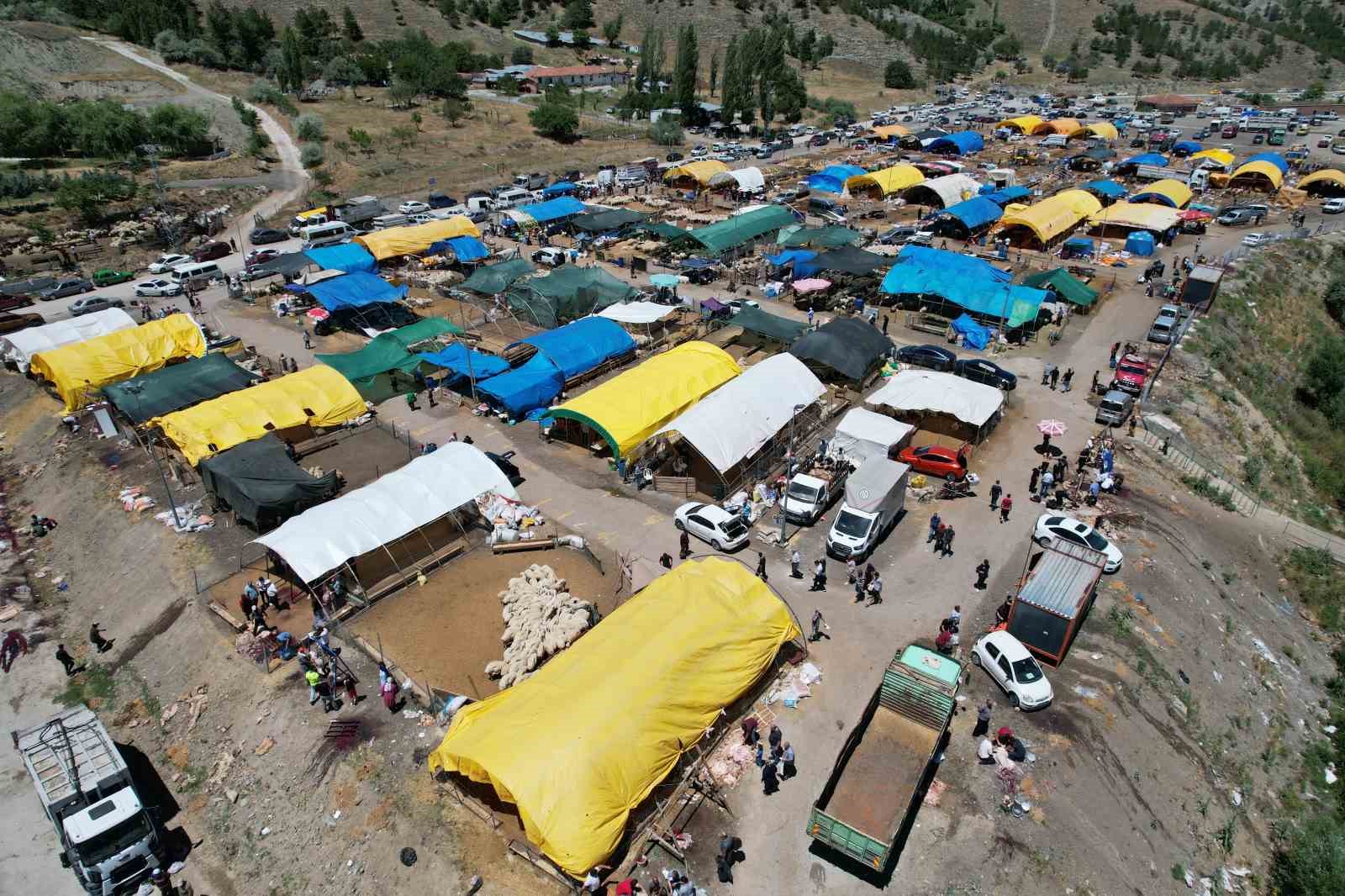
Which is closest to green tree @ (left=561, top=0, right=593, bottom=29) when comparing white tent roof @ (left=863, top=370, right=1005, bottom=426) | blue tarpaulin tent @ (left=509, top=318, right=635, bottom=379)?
blue tarpaulin tent @ (left=509, top=318, right=635, bottom=379)

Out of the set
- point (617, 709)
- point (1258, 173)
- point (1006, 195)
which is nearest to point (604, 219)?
point (1006, 195)

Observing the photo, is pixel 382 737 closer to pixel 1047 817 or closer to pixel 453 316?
pixel 1047 817

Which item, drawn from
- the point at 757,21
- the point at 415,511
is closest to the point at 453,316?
the point at 415,511

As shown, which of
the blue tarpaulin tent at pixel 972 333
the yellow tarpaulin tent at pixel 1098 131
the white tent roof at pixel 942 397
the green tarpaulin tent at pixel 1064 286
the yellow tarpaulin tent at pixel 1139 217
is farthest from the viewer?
the yellow tarpaulin tent at pixel 1098 131

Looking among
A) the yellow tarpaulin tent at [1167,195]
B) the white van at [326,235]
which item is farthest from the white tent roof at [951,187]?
the white van at [326,235]

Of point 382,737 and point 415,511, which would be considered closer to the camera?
point 382,737

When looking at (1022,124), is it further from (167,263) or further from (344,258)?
(167,263)

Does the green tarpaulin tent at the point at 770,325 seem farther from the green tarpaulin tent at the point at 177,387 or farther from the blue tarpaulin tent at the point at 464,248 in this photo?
the green tarpaulin tent at the point at 177,387
